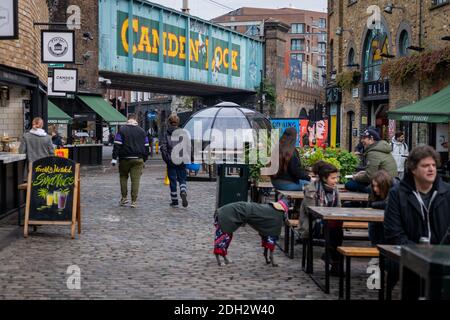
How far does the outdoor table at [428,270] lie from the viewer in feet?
11.4

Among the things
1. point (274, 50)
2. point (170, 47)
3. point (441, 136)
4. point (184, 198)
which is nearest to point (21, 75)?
point (184, 198)

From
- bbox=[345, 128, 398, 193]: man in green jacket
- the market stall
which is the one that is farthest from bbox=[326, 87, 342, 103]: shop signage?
bbox=[345, 128, 398, 193]: man in green jacket

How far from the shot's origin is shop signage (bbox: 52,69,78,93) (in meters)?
23.6

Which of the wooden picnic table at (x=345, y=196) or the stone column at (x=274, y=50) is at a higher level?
the stone column at (x=274, y=50)

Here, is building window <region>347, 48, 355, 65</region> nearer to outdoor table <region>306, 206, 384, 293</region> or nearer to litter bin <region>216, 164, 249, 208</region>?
litter bin <region>216, 164, 249, 208</region>

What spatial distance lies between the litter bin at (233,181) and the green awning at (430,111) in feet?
18.6

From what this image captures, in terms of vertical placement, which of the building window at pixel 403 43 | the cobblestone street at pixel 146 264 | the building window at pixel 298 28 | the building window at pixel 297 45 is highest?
the building window at pixel 298 28

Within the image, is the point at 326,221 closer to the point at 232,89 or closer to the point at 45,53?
the point at 45,53

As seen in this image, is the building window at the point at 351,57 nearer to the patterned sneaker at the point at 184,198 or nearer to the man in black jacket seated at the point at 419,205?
the patterned sneaker at the point at 184,198

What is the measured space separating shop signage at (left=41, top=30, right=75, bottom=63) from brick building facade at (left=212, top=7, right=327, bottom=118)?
2760 cm

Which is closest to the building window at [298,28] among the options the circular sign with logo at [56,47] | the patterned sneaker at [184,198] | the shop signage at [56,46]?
the shop signage at [56,46]

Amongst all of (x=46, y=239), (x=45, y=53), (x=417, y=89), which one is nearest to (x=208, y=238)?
(x=46, y=239)

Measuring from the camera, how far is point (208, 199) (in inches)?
646

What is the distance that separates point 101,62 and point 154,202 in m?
15.6
